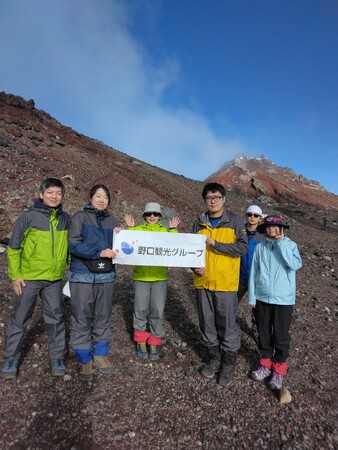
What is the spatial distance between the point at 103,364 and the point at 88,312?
3.04 ft

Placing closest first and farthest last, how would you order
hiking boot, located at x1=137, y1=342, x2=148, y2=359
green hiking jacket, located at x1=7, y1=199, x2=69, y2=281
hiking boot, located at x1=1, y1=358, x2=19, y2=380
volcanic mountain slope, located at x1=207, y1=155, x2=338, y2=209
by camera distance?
green hiking jacket, located at x1=7, y1=199, x2=69, y2=281, hiking boot, located at x1=1, y1=358, x2=19, y2=380, hiking boot, located at x1=137, y1=342, x2=148, y2=359, volcanic mountain slope, located at x1=207, y1=155, x2=338, y2=209

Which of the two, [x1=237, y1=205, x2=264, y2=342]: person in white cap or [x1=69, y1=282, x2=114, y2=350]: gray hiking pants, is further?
[x1=237, y1=205, x2=264, y2=342]: person in white cap

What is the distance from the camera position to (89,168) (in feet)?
56.2

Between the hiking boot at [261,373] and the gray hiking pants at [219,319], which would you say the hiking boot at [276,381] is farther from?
the gray hiking pants at [219,319]

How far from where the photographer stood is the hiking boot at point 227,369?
4.42 m

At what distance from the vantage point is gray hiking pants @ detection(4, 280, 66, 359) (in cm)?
418

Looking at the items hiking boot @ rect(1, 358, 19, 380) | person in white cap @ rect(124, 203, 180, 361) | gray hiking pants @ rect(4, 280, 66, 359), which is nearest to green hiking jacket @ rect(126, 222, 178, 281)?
person in white cap @ rect(124, 203, 180, 361)

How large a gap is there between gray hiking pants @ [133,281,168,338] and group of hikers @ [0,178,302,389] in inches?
23.8

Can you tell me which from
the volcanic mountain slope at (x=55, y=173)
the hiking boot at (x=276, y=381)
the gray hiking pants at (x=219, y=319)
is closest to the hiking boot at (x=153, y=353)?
the gray hiking pants at (x=219, y=319)

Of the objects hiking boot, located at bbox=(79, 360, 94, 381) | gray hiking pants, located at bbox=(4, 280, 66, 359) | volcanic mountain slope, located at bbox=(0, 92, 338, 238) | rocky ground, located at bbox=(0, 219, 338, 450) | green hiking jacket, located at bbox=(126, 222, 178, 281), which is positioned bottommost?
rocky ground, located at bbox=(0, 219, 338, 450)

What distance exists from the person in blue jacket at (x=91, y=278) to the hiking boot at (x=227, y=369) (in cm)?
176

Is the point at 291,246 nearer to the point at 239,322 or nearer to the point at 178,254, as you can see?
the point at 178,254

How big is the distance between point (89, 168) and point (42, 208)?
13.6 meters

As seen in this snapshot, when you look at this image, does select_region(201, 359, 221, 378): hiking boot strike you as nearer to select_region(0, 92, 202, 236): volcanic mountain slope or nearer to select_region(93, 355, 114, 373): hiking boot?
select_region(93, 355, 114, 373): hiking boot
